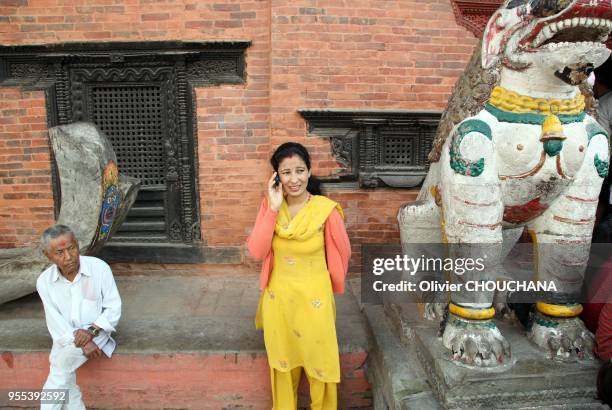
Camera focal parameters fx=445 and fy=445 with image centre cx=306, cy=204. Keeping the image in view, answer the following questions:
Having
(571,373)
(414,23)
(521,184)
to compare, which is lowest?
(571,373)

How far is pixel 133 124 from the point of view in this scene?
13.0 ft

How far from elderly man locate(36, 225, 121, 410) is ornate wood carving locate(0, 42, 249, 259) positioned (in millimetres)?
1620

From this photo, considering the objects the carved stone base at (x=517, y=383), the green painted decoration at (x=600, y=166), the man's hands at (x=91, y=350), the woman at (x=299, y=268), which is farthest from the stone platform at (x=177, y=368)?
the green painted decoration at (x=600, y=166)

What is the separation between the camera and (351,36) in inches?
144

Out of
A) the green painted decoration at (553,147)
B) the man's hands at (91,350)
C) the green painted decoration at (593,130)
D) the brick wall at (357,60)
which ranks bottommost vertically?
the man's hands at (91,350)

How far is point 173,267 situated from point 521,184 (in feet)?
10.3

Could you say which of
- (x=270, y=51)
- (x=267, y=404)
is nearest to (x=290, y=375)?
(x=267, y=404)

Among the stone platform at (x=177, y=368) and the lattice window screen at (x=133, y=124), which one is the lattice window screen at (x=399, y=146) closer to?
the stone platform at (x=177, y=368)

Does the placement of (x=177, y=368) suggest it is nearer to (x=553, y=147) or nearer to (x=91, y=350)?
(x=91, y=350)

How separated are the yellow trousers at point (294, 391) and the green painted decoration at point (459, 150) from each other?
1231 millimetres

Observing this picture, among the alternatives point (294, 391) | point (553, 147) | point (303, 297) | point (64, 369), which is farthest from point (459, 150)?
point (64, 369)

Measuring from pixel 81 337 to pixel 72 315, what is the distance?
0.14 metres

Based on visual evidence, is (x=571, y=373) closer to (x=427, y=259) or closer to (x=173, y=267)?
(x=427, y=259)

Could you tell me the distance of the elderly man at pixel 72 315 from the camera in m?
2.38
